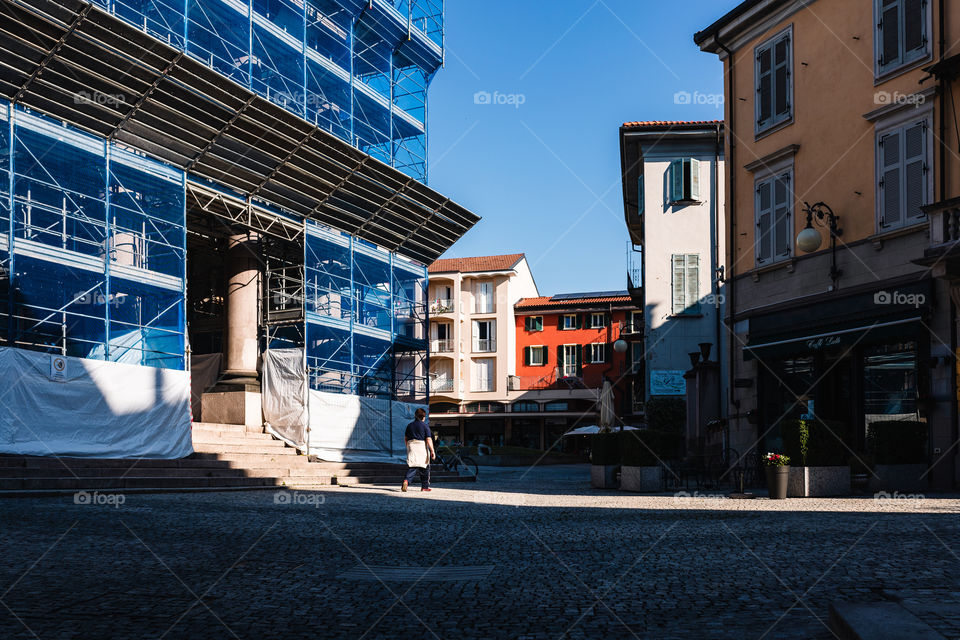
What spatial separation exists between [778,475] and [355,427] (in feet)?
59.7

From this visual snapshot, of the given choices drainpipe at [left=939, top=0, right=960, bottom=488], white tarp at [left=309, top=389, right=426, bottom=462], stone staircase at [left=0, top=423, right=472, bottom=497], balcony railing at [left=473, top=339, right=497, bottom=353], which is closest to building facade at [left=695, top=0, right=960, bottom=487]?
drainpipe at [left=939, top=0, right=960, bottom=488]

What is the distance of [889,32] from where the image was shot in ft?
61.2

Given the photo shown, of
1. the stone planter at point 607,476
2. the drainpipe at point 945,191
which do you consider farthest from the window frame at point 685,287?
the drainpipe at point 945,191

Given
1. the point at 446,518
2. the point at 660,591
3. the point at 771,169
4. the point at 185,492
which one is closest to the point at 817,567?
the point at 660,591

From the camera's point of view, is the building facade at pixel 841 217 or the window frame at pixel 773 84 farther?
the window frame at pixel 773 84

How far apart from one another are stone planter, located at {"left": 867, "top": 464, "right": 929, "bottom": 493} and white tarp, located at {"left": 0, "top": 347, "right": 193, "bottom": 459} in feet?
50.0

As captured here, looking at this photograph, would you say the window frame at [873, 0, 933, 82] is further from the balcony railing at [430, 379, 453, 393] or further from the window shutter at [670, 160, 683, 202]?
the balcony railing at [430, 379, 453, 393]

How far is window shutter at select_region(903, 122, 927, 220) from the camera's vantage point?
1769cm

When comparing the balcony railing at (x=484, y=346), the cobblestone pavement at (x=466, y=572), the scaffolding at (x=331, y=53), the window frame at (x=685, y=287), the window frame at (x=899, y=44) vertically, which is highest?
the scaffolding at (x=331, y=53)

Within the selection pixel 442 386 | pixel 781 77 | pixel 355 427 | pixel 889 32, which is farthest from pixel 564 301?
pixel 889 32

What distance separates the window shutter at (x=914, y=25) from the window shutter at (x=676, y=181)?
20.2 meters

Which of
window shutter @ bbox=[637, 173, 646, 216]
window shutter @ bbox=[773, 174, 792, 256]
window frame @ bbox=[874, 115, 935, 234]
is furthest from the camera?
window shutter @ bbox=[637, 173, 646, 216]

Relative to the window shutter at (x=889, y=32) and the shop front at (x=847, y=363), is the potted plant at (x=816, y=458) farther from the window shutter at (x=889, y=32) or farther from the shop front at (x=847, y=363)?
the window shutter at (x=889, y=32)

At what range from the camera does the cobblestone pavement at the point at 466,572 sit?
510 centimetres
